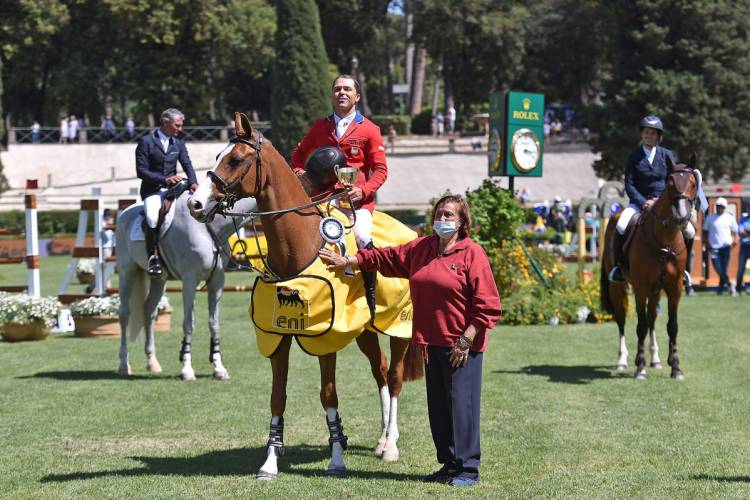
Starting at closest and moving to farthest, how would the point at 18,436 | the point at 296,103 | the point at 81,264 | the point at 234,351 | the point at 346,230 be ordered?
the point at 346,230
the point at 18,436
the point at 234,351
the point at 81,264
the point at 296,103

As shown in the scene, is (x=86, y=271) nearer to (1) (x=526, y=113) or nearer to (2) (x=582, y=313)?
(1) (x=526, y=113)

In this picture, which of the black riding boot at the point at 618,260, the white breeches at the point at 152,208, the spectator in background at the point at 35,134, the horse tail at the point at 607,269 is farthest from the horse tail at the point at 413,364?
the spectator in background at the point at 35,134

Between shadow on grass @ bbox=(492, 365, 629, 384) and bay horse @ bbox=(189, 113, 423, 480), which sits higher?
bay horse @ bbox=(189, 113, 423, 480)

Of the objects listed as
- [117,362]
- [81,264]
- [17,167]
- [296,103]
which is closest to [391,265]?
[117,362]

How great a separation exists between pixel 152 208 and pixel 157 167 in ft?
1.82

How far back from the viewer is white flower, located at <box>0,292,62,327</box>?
17453 millimetres

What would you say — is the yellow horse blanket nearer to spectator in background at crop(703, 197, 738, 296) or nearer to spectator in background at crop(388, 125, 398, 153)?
spectator in background at crop(703, 197, 738, 296)

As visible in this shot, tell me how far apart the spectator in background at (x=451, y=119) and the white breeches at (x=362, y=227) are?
61073 mm

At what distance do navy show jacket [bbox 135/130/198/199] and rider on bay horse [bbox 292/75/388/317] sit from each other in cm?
455

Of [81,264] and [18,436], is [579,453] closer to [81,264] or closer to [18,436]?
[18,436]

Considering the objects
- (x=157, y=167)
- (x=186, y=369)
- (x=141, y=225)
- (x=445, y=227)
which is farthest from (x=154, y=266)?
(x=445, y=227)

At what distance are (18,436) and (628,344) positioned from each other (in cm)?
993

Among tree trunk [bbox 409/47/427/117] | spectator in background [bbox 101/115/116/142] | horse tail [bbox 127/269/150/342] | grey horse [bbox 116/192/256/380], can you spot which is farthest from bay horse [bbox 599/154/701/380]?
tree trunk [bbox 409/47/427/117]

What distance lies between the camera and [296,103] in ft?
190
